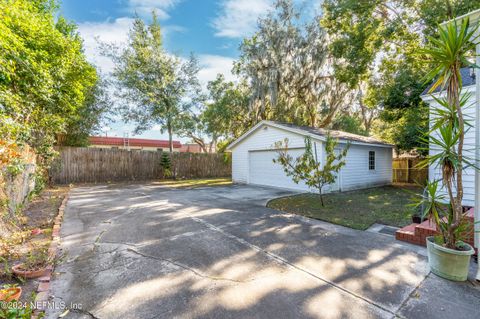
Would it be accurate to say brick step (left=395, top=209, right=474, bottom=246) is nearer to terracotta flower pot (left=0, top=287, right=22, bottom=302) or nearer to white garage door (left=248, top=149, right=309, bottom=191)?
white garage door (left=248, top=149, right=309, bottom=191)

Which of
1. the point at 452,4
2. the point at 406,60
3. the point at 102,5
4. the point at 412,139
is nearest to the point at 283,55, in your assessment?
the point at 406,60

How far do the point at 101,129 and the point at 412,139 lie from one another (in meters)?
19.2

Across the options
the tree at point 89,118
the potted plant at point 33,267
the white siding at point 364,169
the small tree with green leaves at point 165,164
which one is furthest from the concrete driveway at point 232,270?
the tree at point 89,118


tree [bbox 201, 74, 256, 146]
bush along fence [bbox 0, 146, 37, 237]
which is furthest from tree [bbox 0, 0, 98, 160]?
tree [bbox 201, 74, 256, 146]

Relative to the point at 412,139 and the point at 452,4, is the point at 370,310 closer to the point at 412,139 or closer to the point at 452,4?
the point at 412,139

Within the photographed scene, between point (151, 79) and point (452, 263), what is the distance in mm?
18418

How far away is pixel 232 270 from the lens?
9.60 feet

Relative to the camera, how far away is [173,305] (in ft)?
7.29

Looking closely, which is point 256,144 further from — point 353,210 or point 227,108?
point 227,108

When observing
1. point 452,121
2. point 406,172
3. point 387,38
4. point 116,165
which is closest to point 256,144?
point 116,165

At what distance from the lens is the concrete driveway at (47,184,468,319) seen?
86.7 inches

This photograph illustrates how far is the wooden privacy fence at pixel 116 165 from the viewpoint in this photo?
11.7 metres

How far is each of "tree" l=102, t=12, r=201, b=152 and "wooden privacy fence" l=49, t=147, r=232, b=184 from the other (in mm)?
3735

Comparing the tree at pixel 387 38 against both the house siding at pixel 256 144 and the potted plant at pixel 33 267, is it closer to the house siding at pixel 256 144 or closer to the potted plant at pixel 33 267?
the house siding at pixel 256 144
